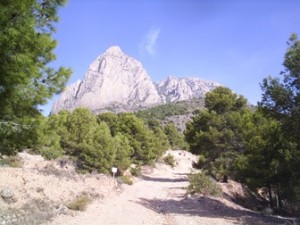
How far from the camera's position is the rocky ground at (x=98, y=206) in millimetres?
13609

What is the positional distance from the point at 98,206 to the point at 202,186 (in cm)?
869

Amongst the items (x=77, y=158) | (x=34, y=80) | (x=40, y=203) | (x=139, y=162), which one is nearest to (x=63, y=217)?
(x=40, y=203)

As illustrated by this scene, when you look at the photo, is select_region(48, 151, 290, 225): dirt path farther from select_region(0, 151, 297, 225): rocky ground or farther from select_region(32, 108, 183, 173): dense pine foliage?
select_region(32, 108, 183, 173): dense pine foliage

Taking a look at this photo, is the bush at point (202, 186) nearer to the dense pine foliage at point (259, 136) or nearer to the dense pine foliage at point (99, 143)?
the dense pine foliage at point (259, 136)

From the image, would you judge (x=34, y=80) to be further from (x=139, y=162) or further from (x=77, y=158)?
(x=139, y=162)

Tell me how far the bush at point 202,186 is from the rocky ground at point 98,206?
902mm

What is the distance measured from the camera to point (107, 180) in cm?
2527

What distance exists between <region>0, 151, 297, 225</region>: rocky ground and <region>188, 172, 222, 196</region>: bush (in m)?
0.90

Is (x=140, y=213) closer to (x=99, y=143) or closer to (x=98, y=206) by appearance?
(x=98, y=206)

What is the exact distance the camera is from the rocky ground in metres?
13.6

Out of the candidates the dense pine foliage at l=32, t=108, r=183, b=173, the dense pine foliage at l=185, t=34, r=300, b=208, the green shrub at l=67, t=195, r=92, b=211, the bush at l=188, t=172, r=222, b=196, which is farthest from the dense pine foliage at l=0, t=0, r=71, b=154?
the bush at l=188, t=172, r=222, b=196

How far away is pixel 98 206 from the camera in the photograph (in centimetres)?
1722

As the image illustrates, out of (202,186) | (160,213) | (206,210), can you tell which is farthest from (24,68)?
(202,186)

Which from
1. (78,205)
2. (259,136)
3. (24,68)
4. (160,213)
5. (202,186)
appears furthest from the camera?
(202,186)
